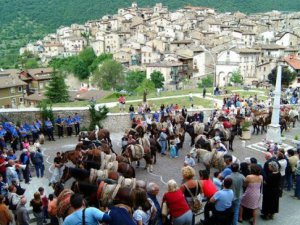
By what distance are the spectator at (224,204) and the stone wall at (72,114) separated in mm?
16234

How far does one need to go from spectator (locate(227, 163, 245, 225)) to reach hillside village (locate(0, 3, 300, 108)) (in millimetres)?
45165

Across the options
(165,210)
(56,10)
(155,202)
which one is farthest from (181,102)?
(56,10)

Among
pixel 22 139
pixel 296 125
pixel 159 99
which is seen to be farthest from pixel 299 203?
pixel 159 99

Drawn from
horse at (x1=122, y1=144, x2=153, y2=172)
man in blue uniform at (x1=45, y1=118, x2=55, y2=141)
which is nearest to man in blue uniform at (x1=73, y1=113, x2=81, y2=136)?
man in blue uniform at (x1=45, y1=118, x2=55, y2=141)

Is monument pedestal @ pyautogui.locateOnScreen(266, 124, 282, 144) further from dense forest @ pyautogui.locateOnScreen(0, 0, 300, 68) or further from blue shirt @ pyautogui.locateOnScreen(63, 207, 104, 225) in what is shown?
dense forest @ pyautogui.locateOnScreen(0, 0, 300, 68)

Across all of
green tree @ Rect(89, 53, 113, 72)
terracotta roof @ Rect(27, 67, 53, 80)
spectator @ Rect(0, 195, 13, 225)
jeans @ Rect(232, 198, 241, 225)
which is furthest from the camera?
green tree @ Rect(89, 53, 113, 72)

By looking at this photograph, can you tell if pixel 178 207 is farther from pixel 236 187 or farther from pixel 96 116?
pixel 96 116

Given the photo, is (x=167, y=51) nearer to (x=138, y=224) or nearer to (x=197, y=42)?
(x=197, y=42)

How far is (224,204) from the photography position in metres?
8.91

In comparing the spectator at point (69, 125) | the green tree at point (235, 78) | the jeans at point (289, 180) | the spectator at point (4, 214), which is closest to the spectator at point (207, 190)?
the jeans at point (289, 180)

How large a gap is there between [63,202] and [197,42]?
9892 centimetres

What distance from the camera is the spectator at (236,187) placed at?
947 centimetres

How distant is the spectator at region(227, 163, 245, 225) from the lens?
31.1 ft

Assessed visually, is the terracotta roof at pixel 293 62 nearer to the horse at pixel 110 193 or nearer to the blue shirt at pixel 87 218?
the horse at pixel 110 193
